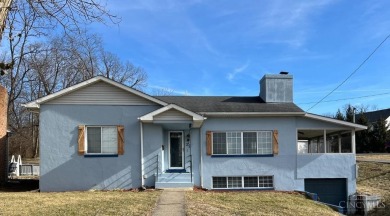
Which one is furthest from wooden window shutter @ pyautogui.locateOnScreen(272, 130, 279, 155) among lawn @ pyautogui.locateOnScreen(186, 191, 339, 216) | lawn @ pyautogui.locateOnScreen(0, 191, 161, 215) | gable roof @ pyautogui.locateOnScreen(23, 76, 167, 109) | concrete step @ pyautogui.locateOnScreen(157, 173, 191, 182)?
lawn @ pyautogui.locateOnScreen(0, 191, 161, 215)

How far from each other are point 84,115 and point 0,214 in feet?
27.8

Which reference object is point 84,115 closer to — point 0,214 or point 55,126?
point 55,126

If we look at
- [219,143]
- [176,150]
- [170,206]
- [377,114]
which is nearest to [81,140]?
[176,150]

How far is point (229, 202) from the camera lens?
13.6 metres

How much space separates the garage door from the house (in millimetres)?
18

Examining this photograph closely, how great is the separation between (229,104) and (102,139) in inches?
250

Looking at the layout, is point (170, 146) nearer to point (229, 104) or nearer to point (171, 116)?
point (171, 116)

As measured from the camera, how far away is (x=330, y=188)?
1970 cm

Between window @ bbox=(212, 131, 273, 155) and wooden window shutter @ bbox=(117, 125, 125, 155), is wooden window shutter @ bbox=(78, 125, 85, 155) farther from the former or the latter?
window @ bbox=(212, 131, 273, 155)

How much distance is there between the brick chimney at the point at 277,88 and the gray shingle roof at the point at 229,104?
1.29 feet

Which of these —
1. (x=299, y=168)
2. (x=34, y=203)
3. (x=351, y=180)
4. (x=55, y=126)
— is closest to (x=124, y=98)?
(x=55, y=126)

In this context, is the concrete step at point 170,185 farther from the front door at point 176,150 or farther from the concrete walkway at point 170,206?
the concrete walkway at point 170,206

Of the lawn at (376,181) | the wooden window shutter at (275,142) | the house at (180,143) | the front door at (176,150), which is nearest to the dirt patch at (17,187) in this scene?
the house at (180,143)

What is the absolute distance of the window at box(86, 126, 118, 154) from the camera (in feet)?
59.7
